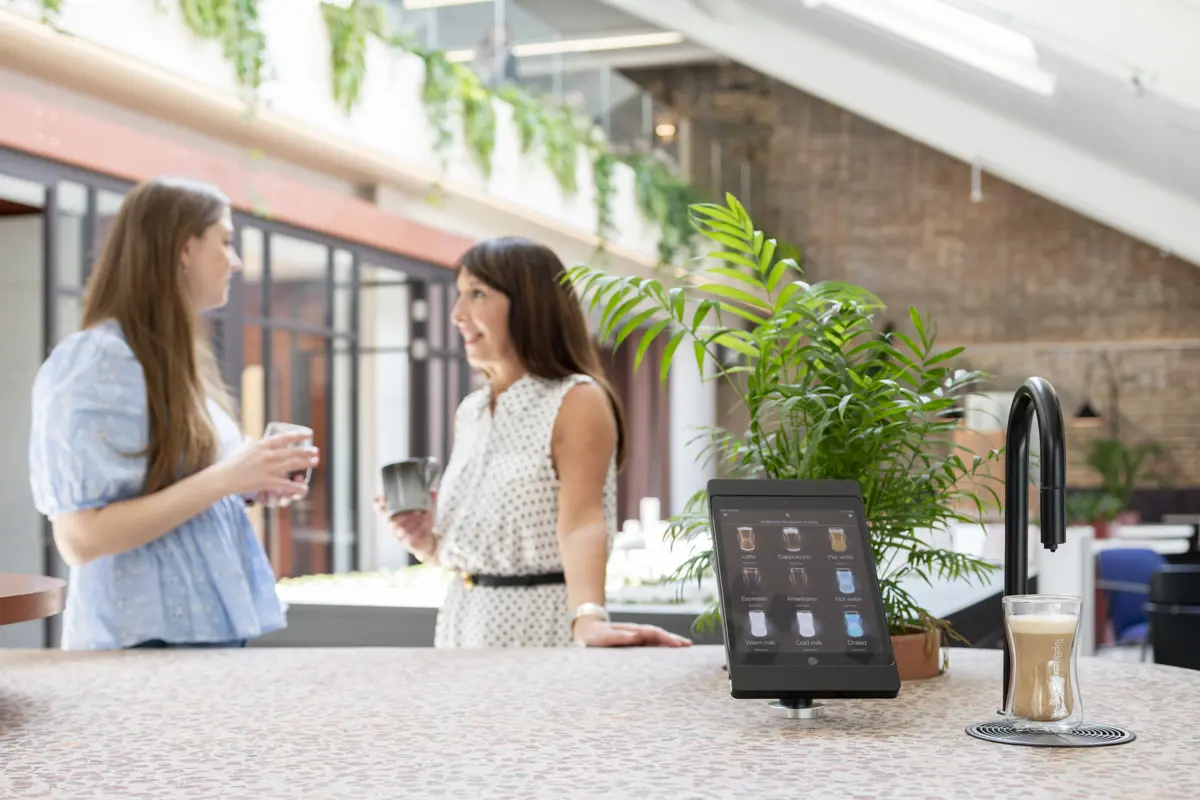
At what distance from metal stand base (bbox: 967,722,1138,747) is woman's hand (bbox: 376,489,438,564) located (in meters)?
1.18

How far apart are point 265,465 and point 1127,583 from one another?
6.11 metres

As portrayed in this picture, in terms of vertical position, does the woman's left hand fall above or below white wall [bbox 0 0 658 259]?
below

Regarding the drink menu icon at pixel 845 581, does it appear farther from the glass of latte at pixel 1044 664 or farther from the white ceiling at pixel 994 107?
the white ceiling at pixel 994 107

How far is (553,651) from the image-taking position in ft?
5.77

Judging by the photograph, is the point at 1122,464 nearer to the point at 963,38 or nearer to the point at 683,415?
the point at 683,415

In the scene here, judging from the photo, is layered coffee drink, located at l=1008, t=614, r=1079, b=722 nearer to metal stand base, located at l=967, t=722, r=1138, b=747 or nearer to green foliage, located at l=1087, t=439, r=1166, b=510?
metal stand base, located at l=967, t=722, r=1138, b=747

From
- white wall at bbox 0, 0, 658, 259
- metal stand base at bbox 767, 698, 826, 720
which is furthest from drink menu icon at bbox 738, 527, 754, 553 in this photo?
white wall at bbox 0, 0, 658, 259

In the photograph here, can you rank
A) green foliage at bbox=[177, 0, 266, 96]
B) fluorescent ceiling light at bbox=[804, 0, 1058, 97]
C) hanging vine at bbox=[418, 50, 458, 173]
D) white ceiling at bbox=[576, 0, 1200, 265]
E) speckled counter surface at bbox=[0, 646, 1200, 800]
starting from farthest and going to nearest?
white ceiling at bbox=[576, 0, 1200, 265] → fluorescent ceiling light at bbox=[804, 0, 1058, 97] → hanging vine at bbox=[418, 50, 458, 173] → green foliage at bbox=[177, 0, 266, 96] → speckled counter surface at bbox=[0, 646, 1200, 800]

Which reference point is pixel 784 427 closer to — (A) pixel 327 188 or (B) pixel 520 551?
(B) pixel 520 551

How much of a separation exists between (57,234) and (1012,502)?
3937 millimetres

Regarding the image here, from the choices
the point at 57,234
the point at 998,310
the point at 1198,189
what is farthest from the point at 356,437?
the point at 998,310

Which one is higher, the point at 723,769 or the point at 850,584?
the point at 850,584

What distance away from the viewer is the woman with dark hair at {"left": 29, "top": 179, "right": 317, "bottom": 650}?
6.09 ft

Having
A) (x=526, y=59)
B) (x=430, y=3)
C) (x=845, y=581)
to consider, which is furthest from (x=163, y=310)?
(x=526, y=59)
